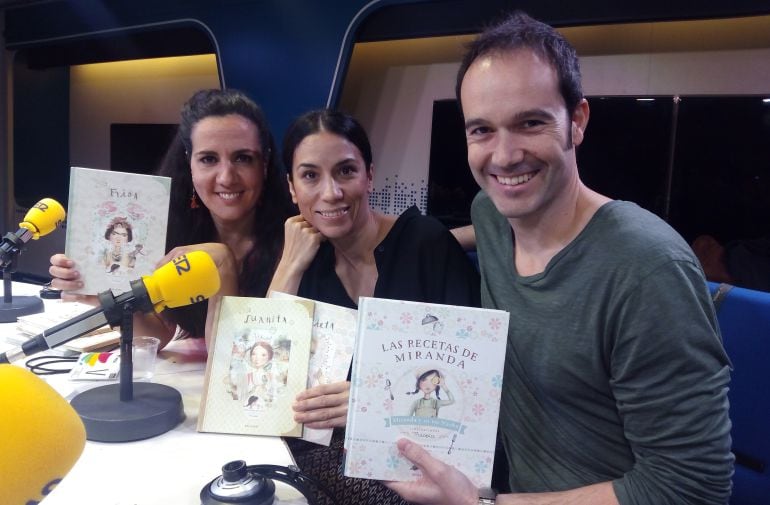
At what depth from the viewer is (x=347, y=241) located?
1.81 m

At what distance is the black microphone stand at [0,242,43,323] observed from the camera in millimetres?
2092


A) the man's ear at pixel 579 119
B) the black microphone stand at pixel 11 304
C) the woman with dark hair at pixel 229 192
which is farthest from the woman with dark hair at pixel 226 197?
the man's ear at pixel 579 119

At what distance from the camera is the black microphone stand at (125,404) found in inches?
49.5

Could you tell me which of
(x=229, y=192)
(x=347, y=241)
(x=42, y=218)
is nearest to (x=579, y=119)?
(x=347, y=241)

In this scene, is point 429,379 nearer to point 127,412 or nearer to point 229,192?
point 127,412

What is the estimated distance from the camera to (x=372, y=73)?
4.47m

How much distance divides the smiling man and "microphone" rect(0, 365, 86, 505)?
591 millimetres

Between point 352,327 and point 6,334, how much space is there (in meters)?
1.32

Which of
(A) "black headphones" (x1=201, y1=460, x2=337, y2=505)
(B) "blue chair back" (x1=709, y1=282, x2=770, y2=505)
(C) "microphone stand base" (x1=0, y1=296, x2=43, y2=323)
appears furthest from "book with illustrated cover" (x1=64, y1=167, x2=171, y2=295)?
(B) "blue chair back" (x1=709, y1=282, x2=770, y2=505)

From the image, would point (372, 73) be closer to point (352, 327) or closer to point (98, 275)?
point (98, 275)

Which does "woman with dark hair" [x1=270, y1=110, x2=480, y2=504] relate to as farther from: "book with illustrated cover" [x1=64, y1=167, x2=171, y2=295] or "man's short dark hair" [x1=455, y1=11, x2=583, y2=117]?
"man's short dark hair" [x1=455, y1=11, x2=583, y2=117]

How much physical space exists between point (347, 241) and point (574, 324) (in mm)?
815

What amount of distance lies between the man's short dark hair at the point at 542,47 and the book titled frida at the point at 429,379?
51 centimetres

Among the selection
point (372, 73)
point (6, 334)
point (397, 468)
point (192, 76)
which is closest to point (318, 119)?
point (397, 468)
